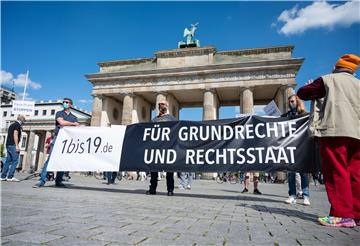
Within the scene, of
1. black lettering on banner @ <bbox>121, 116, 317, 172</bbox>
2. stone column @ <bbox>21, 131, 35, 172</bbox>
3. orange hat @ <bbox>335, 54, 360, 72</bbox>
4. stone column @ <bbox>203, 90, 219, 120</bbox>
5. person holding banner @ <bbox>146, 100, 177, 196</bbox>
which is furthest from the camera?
stone column @ <bbox>21, 131, 35, 172</bbox>

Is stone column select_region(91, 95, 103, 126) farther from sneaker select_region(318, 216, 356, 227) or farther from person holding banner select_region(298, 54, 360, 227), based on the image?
sneaker select_region(318, 216, 356, 227)

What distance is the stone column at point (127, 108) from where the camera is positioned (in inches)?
1174

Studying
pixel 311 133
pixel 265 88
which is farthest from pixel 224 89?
pixel 311 133

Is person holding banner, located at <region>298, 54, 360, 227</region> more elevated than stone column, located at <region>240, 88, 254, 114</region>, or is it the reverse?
stone column, located at <region>240, 88, 254, 114</region>

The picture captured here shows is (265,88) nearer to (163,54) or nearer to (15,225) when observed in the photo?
(163,54)

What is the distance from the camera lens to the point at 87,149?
6.00 metres

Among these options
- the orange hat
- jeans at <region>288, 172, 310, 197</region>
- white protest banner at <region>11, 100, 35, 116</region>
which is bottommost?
jeans at <region>288, 172, 310, 197</region>

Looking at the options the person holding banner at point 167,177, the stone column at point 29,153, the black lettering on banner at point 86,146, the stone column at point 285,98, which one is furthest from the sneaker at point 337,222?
the stone column at point 29,153

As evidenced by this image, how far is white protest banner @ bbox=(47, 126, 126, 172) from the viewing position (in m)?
5.81

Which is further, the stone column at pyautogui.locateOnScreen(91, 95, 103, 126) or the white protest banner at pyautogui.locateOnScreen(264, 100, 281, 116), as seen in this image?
the stone column at pyautogui.locateOnScreen(91, 95, 103, 126)

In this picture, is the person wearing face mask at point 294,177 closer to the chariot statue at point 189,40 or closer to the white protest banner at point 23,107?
the white protest banner at point 23,107

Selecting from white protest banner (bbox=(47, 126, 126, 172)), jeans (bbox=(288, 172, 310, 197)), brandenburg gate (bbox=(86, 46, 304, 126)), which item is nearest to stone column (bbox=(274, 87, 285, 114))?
brandenburg gate (bbox=(86, 46, 304, 126))

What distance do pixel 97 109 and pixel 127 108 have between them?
4.23 meters

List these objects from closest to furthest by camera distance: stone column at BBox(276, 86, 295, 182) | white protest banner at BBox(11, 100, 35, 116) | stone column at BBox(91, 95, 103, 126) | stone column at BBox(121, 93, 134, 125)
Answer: white protest banner at BBox(11, 100, 35, 116) → stone column at BBox(276, 86, 295, 182) → stone column at BBox(121, 93, 134, 125) → stone column at BBox(91, 95, 103, 126)
